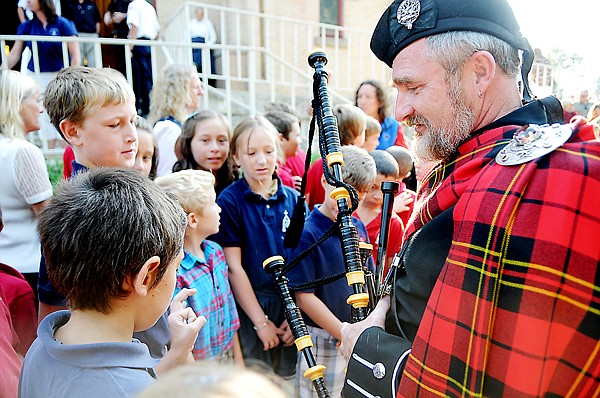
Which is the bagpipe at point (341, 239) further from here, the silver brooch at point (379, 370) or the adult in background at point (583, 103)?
the adult in background at point (583, 103)

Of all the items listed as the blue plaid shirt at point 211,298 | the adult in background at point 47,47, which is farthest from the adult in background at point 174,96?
the adult in background at point 47,47

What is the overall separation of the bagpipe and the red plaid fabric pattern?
44cm

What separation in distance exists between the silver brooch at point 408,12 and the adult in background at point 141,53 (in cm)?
607

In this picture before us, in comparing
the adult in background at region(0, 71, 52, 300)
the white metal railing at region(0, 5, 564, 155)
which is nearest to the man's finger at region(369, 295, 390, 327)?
the adult in background at region(0, 71, 52, 300)

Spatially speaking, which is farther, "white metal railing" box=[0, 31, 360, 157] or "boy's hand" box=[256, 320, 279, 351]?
"white metal railing" box=[0, 31, 360, 157]

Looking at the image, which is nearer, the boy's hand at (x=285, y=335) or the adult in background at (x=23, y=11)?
the boy's hand at (x=285, y=335)

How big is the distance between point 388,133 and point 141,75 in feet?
13.2

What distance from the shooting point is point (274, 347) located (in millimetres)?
2707

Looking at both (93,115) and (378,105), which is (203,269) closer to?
(93,115)

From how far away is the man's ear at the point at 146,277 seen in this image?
1195 millimetres

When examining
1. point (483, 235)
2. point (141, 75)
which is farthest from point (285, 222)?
point (141, 75)

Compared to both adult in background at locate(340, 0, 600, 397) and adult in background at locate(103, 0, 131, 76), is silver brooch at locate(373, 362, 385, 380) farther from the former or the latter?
adult in background at locate(103, 0, 131, 76)

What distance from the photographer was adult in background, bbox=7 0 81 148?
6.08 metres

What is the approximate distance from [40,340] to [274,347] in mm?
1682
